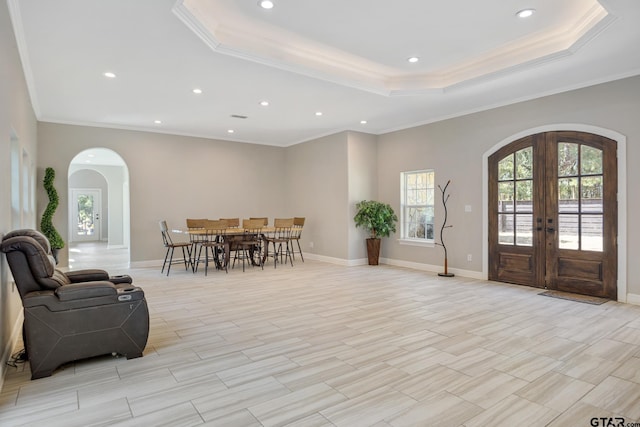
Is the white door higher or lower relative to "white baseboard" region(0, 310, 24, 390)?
higher

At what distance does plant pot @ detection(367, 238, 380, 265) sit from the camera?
305 inches

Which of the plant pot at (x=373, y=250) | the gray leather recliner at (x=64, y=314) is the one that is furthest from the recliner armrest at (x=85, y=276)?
the plant pot at (x=373, y=250)

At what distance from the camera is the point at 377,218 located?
24.4ft

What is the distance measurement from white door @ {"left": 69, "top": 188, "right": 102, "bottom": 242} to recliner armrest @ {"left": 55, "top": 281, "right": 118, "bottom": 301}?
13.6 m

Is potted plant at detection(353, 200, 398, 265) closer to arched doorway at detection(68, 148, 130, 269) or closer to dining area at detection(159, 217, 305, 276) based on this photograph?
dining area at detection(159, 217, 305, 276)

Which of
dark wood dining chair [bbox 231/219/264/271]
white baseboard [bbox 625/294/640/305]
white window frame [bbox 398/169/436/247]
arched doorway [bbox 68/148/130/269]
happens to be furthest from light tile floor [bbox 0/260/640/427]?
arched doorway [bbox 68/148/130/269]

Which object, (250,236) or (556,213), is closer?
(556,213)

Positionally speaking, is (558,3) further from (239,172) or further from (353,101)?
(239,172)

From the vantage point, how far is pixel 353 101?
19.0 feet

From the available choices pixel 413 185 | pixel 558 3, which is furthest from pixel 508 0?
pixel 413 185

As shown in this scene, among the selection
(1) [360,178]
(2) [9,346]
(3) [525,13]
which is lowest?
(2) [9,346]

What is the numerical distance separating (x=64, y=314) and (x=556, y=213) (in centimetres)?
578

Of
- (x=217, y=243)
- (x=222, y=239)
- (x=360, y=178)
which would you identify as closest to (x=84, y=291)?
(x=217, y=243)

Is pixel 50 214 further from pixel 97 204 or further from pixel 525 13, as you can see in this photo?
pixel 97 204
